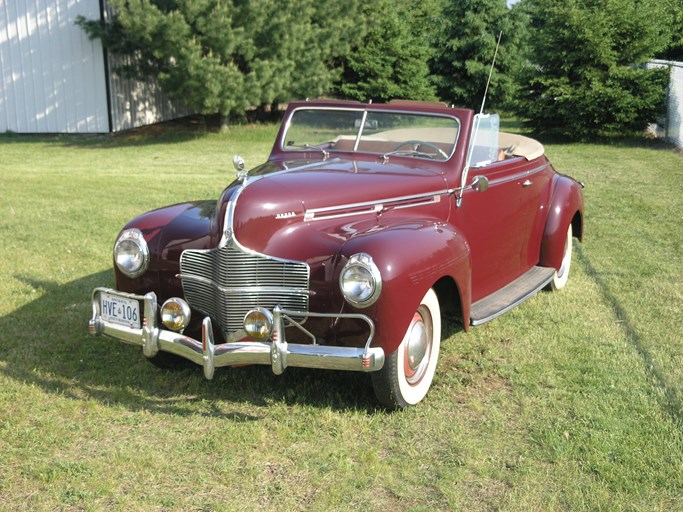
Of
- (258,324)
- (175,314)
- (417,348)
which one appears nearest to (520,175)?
(417,348)

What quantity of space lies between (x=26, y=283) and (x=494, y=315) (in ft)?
13.3

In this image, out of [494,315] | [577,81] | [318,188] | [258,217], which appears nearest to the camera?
[258,217]

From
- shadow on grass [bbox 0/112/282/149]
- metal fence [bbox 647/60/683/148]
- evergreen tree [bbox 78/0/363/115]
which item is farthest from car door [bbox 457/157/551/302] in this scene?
shadow on grass [bbox 0/112/282/149]

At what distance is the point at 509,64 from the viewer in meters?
23.5

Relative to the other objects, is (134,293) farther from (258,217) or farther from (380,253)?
(380,253)

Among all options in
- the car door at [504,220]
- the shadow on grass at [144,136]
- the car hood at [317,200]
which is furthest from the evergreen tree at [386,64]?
the car hood at [317,200]

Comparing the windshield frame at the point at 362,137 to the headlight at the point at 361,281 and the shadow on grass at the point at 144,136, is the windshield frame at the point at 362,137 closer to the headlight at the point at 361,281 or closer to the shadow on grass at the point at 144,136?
the headlight at the point at 361,281

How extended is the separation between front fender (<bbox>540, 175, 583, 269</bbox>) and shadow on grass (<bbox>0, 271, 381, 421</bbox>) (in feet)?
7.27

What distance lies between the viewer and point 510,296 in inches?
202

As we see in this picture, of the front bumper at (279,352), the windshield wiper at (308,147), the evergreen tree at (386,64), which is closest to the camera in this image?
the front bumper at (279,352)

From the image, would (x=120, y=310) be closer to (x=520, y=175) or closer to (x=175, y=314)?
(x=175, y=314)

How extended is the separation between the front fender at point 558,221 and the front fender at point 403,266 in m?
2.00

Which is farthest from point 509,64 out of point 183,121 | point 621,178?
point 621,178

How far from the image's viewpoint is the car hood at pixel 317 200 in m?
3.93
